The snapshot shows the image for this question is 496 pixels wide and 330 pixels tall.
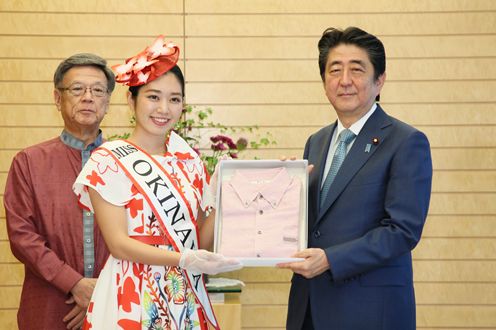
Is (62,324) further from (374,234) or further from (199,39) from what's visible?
(199,39)

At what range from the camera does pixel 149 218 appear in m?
2.29

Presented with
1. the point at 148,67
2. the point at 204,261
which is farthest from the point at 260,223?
the point at 148,67

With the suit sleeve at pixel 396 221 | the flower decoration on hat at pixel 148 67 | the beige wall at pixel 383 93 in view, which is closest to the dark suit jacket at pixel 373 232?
the suit sleeve at pixel 396 221

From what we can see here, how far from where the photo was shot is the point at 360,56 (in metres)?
2.57

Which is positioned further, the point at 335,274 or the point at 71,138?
the point at 71,138

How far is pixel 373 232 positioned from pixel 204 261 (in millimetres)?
624

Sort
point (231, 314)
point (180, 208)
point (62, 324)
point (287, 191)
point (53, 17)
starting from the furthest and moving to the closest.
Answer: point (53, 17), point (231, 314), point (62, 324), point (287, 191), point (180, 208)

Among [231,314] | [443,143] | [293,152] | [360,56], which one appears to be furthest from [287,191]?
[443,143]

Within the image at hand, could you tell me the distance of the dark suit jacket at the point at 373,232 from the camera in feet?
7.73

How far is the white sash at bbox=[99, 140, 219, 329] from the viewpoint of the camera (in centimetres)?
228

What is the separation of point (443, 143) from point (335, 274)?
2567 millimetres

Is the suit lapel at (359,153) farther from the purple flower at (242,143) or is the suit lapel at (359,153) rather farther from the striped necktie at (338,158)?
the purple flower at (242,143)

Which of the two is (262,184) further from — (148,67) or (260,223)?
(148,67)

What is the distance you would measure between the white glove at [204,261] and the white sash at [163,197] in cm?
9
